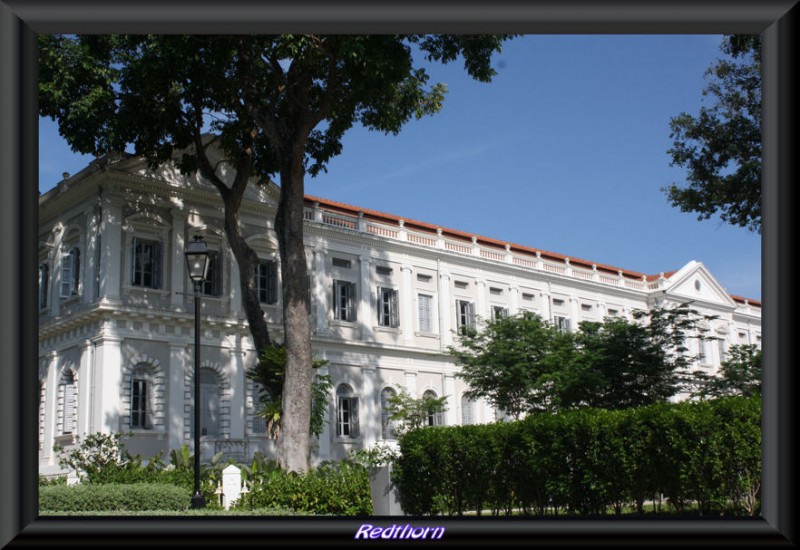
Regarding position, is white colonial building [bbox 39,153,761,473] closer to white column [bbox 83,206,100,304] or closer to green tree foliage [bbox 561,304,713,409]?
white column [bbox 83,206,100,304]

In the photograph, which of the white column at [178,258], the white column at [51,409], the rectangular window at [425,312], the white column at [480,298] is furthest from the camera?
the white column at [480,298]

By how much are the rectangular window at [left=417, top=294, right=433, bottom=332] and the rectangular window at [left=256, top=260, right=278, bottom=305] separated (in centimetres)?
651

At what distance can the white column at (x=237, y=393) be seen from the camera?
26016mm

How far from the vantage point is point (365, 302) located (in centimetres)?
3127

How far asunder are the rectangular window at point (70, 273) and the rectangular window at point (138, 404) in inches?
133

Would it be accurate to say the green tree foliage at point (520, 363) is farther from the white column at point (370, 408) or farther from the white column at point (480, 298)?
the white column at point (480, 298)

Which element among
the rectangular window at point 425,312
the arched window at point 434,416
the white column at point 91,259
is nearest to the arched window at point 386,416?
the arched window at point 434,416

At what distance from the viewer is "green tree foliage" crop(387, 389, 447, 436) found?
96.3 feet

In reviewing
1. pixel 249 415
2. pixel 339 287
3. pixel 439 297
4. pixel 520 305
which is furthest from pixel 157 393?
pixel 520 305

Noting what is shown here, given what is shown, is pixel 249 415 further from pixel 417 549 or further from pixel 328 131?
pixel 417 549

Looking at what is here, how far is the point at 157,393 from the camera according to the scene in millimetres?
24688

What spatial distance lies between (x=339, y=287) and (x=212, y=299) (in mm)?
5526

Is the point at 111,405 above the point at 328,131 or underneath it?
underneath
